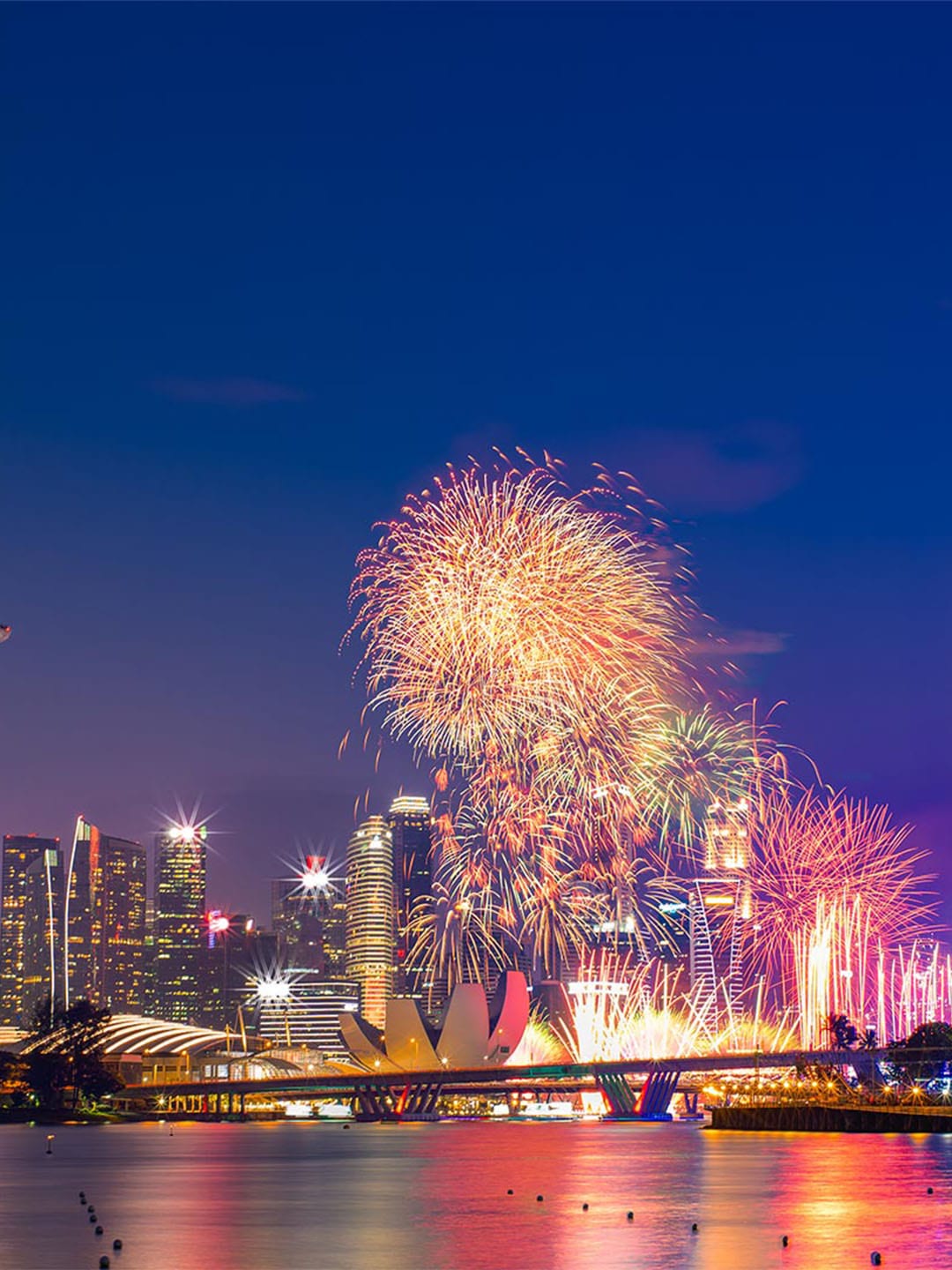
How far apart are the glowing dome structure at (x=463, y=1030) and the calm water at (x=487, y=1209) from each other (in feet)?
334

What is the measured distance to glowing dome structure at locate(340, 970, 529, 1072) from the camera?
19012cm

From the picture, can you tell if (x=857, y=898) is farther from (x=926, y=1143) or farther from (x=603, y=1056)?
(x=603, y=1056)

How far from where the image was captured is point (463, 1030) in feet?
625

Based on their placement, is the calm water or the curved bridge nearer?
the calm water

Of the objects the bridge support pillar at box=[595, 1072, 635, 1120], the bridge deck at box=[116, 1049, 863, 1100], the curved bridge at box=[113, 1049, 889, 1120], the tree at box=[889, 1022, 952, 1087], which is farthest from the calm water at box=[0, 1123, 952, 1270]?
the bridge support pillar at box=[595, 1072, 635, 1120]

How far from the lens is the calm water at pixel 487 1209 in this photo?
107 feet

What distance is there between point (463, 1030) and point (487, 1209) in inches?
5838

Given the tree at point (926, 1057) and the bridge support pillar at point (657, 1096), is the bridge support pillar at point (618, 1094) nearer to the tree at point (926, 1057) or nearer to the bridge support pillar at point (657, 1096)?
the bridge support pillar at point (657, 1096)

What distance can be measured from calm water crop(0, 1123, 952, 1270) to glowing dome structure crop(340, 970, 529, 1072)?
10176cm

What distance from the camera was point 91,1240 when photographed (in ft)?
119

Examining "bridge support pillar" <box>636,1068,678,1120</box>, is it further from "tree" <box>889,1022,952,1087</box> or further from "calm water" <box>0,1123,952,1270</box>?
"calm water" <box>0,1123,952,1270</box>

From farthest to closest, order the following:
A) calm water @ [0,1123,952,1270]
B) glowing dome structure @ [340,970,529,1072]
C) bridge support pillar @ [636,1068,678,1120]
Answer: glowing dome structure @ [340,970,529,1072] < bridge support pillar @ [636,1068,678,1120] < calm water @ [0,1123,952,1270]

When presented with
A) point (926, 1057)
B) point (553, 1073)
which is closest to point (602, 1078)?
point (553, 1073)

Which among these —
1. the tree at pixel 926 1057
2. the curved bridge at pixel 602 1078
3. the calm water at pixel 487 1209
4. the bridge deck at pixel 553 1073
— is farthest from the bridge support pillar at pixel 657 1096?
the calm water at pixel 487 1209
